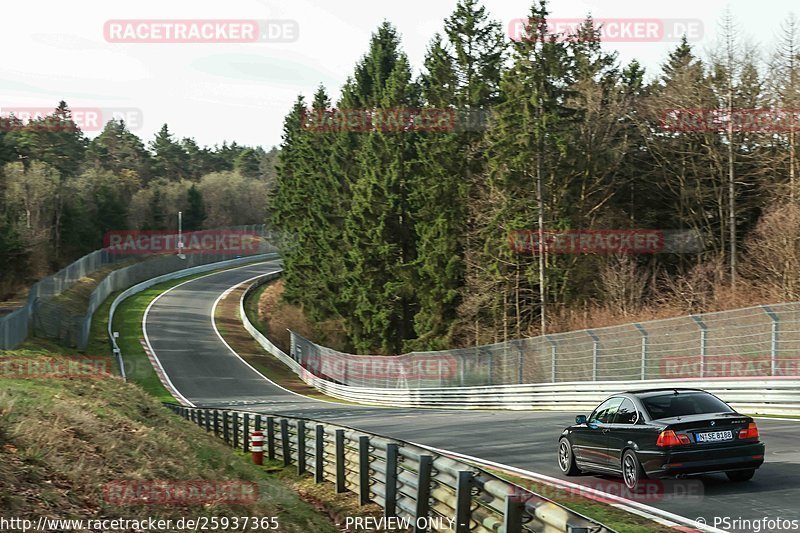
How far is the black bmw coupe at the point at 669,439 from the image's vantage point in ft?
38.8

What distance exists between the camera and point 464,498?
934 cm

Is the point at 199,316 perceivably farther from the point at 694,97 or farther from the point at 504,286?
the point at 694,97

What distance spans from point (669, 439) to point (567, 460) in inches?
113

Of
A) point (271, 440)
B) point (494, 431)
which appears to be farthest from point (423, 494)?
point (494, 431)

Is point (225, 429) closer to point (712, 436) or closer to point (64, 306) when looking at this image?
point (712, 436)

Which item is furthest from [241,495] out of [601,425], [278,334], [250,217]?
[250,217]

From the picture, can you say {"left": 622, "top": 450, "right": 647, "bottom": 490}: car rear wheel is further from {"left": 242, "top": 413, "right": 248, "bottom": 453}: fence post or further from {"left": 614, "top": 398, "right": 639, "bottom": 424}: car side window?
{"left": 242, "top": 413, "right": 248, "bottom": 453}: fence post

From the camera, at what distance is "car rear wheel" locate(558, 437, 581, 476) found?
14320mm

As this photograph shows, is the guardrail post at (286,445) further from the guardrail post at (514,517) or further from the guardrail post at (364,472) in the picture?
the guardrail post at (514,517)

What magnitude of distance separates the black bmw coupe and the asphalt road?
1.09ft

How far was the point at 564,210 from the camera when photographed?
46.8 meters

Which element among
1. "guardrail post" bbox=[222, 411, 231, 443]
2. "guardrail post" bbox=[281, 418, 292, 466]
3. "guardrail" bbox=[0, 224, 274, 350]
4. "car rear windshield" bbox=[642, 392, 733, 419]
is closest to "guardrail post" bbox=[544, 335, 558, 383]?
"guardrail post" bbox=[222, 411, 231, 443]

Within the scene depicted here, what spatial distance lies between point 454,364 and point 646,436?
2789cm

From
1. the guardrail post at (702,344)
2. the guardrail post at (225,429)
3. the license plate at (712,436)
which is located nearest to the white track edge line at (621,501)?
the license plate at (712,436)
